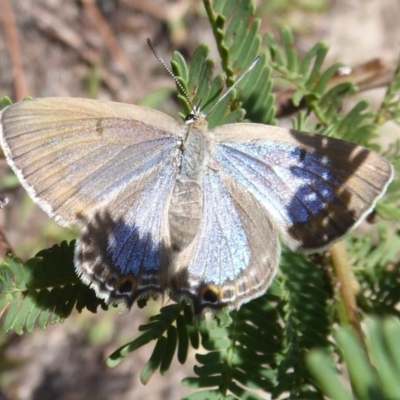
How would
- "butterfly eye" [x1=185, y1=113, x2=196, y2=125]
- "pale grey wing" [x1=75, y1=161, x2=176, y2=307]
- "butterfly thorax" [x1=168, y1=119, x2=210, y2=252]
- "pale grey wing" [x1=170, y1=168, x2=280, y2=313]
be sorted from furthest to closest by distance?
"butterfly thorax" [x1=168, y1=119, x2=210, y2=252]
"butterfly eye" [x1=185, y1=113, x2=196, y2=125]
"pale grey wing" [x1=170, y1=168, x2=280, y2=313]
"pale grey wing" [x1=75, y1=161, x2=176, y2=307]

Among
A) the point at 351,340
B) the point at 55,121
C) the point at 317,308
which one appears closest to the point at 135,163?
the point at 55,121

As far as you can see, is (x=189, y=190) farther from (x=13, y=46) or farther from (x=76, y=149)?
(x=13, y=46)

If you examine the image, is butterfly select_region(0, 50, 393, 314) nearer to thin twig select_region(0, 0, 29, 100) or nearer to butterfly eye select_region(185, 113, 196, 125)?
butterfly eye select_region(185, 113, 196, 125)

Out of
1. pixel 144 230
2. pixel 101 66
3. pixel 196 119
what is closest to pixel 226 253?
pixel 144 230

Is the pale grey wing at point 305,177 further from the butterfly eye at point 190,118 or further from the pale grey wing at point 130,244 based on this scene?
the pale grey wing at point 130,244

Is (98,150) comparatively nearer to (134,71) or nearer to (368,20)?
(134,71)

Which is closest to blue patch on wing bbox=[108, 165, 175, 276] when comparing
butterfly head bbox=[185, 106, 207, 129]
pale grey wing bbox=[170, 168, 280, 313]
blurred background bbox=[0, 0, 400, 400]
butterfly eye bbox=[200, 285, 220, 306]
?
pale grey wing bbox=[170, 168, 280, 313]

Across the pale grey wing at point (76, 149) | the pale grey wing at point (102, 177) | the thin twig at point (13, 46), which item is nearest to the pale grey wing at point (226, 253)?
the pale grey wing at point (102, 177)
